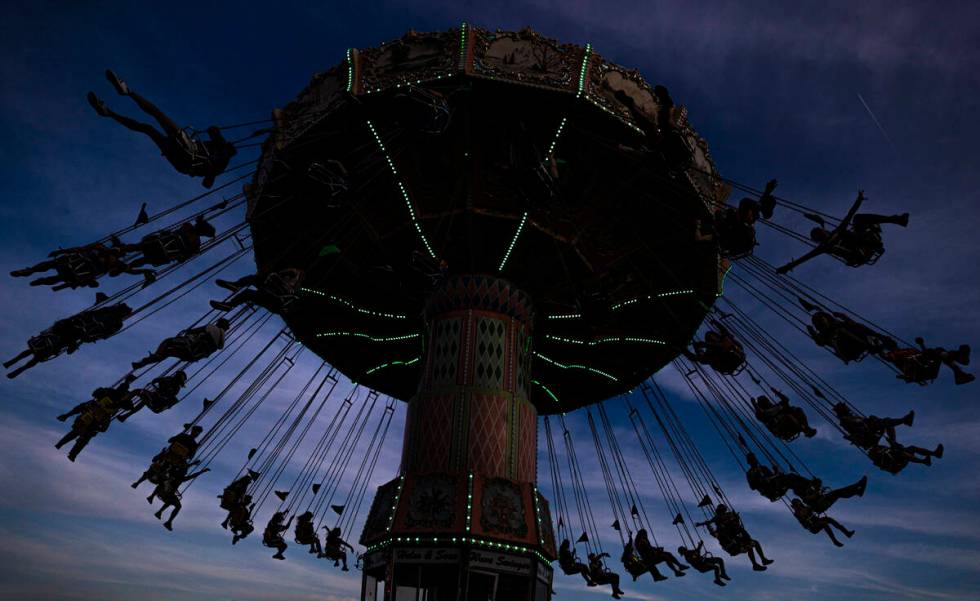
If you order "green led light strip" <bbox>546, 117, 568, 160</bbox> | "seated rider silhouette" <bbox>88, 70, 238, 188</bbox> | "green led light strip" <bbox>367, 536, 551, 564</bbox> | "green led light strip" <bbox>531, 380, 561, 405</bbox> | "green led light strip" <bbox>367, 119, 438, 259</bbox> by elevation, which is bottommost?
"green led light strip" <bbox>367, 536, 551, 564</bbox>

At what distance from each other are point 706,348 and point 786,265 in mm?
2789

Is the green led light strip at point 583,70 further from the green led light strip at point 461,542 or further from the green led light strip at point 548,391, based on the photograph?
the green led light strip at point 548,391

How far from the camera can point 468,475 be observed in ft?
43.6

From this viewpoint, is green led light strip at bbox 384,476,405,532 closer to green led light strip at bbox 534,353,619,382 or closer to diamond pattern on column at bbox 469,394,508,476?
diamond pattern on column at bbox 469,394,508,476

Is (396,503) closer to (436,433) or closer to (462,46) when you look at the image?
(436,433)

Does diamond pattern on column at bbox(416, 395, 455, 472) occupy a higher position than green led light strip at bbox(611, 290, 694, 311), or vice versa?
green led light strip at bbox(611, 290, 694, 311)

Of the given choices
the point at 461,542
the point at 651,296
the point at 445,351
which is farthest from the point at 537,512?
the point at 651,296

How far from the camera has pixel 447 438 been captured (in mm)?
13992

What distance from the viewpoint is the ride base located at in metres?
12.6

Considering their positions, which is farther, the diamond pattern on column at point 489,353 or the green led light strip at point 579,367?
the green led light strip at point 579,367

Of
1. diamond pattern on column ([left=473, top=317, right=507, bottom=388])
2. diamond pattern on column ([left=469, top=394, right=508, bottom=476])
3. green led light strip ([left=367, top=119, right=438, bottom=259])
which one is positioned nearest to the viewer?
diamond pattern on column ([left=469, top=394, right=508, bottom=476])

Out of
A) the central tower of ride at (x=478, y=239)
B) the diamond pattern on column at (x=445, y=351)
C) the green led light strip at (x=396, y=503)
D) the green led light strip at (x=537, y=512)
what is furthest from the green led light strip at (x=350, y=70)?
the green led light strip at (x=537, y=512)

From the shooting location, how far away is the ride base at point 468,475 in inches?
496

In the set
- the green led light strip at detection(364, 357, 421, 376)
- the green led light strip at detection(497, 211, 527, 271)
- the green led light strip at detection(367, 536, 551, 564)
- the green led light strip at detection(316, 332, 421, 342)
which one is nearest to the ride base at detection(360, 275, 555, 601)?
the green led light strip at detection(367, 536, 551, 564)
